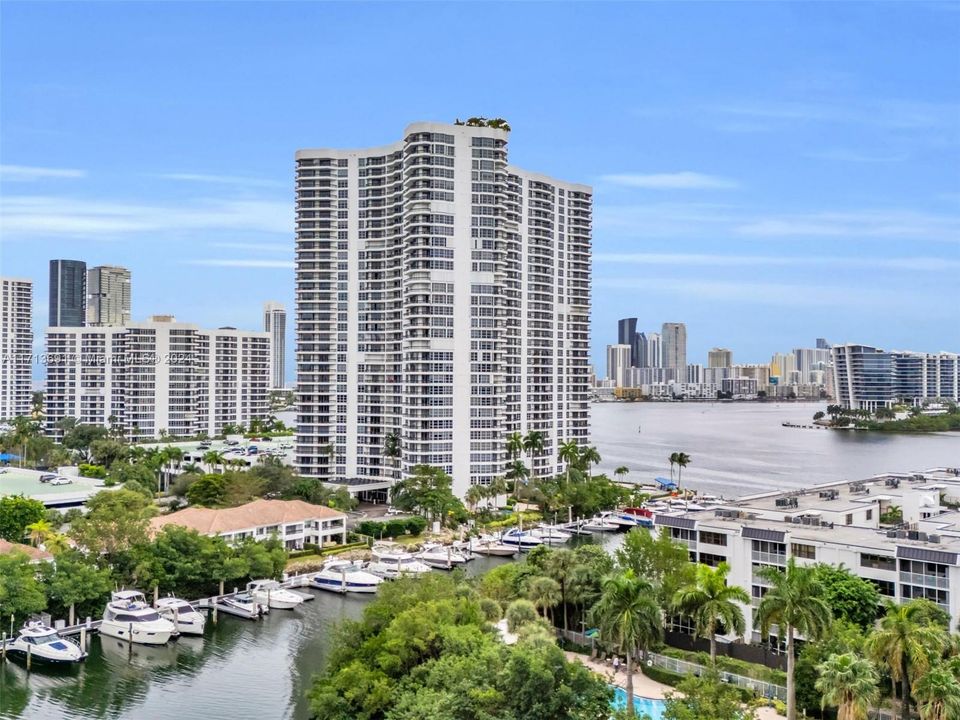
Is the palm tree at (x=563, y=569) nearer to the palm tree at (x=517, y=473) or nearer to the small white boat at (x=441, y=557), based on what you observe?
the small white boat at (x=441, y=557)

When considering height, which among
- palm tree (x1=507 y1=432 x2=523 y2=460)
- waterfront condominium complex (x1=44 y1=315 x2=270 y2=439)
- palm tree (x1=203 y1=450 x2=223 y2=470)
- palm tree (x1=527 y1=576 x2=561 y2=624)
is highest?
waterfront condominium complex (x1=44 y1=315 x2=270 y2=439)

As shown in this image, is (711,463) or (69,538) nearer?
(69,538)

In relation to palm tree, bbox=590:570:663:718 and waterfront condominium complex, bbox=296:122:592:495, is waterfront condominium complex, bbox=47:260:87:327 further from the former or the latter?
palm tree, bbox=590:570:663:718

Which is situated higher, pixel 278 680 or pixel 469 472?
pixel 469 472

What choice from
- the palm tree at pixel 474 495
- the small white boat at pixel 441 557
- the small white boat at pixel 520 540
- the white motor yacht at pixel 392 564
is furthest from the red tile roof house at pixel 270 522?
the palm tree at pixel 474 495

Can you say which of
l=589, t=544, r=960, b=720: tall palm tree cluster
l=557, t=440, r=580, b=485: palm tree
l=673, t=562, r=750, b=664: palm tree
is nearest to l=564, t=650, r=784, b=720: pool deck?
l=589, t=544, r=960, b=720: tall palm tree cluster

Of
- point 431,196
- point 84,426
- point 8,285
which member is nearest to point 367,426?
point 431,196

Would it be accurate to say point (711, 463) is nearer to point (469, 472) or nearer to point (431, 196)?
point (469, 472)
